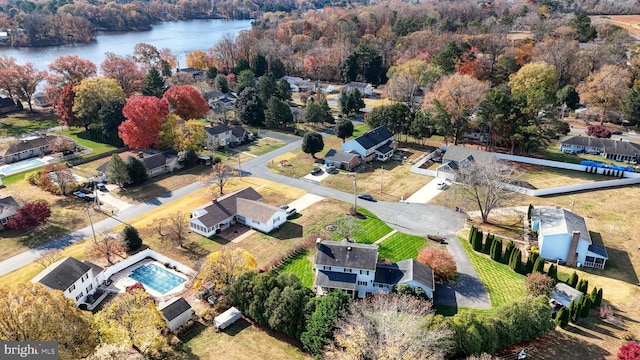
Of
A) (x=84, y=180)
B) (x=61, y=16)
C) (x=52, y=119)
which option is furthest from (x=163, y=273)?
(x=61, y=16)

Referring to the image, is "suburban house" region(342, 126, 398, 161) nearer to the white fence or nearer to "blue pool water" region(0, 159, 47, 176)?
the white fence

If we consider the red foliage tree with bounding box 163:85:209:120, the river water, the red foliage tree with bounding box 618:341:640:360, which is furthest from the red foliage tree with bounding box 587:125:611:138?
the river water

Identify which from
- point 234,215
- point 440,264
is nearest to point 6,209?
point 234,215

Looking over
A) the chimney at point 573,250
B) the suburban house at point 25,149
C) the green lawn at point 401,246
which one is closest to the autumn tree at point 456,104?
the green lawn at point 401,246

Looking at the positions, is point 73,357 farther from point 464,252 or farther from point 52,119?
point 52,119

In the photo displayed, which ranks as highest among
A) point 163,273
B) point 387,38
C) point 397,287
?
point 387,38

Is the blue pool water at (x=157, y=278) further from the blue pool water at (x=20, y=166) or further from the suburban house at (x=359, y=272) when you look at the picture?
the blue pool water at (x=20, y=166)

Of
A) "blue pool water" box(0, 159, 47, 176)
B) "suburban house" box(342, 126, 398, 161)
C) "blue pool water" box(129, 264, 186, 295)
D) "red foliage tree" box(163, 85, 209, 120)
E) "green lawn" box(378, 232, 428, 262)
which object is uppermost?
"red foliage tree" box(163, 85, 209, 120)
